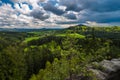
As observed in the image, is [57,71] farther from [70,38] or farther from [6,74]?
[6,74]

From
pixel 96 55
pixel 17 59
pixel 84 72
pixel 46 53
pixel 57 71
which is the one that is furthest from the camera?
pixel 46 53

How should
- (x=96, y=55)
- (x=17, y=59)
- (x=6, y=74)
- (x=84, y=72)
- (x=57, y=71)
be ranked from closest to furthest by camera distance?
(x=84, y=72) → (x=96, y=55) → (x=57, y=71) → (x=6, y=74) → (x=17, y=59)

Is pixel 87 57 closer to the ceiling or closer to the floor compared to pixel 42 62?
closer to the ceiling

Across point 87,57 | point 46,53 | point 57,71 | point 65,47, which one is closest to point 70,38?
point 65,47

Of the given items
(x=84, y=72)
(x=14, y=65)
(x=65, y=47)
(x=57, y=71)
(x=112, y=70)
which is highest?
(x=65, y=47)

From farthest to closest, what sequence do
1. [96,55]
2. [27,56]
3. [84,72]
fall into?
[27,56], [96,55], [84,72]

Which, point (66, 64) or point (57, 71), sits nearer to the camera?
point (66, 64)

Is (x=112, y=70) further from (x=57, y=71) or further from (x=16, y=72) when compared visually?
(x=16, y=72)

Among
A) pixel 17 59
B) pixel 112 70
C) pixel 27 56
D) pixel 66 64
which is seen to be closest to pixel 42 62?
pixel 27 56

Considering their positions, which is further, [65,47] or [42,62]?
[42,62]
